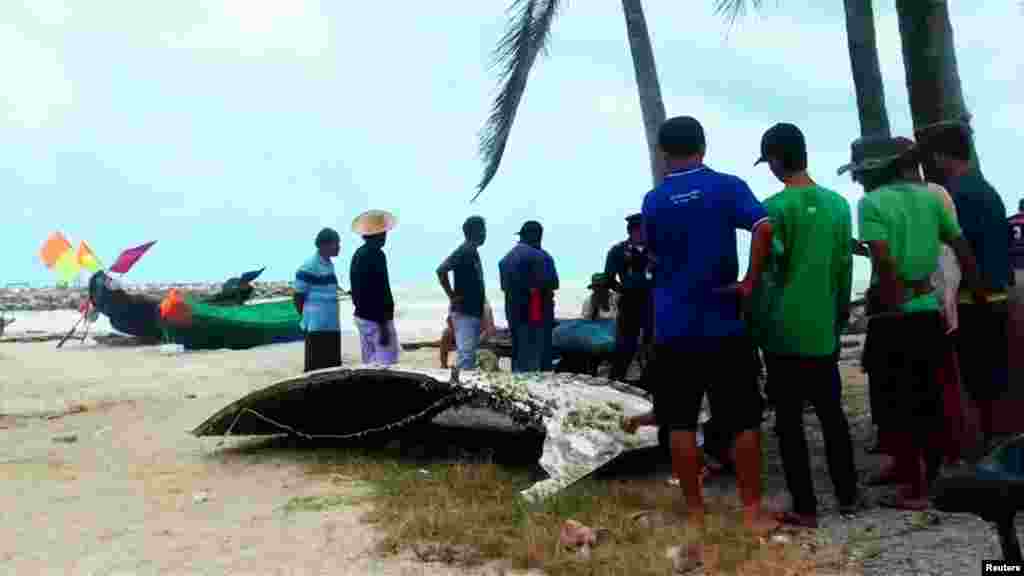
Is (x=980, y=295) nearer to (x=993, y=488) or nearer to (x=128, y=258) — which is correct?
(x=993, y=488)

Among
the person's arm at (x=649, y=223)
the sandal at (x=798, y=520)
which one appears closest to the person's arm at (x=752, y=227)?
the person's arm at (x=649, y=223)

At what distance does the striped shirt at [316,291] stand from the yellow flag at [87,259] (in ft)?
52.6

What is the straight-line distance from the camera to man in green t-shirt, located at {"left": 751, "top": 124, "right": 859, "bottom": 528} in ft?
13.6

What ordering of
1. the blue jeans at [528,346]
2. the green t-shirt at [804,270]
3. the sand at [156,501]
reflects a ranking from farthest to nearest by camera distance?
the blue jeans at [528,346] < the green t-shirt at [804,270] < the sand at [156,501]

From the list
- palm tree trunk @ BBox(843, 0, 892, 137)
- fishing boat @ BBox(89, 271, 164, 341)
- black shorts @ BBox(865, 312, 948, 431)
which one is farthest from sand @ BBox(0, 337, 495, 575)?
fishing boat @ BBox(89, 271, 164, 341)

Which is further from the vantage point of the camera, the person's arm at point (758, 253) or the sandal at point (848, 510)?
the sandal at point (848, 510)

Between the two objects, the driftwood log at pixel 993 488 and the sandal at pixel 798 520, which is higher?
the driftwood log at pixel 993 488

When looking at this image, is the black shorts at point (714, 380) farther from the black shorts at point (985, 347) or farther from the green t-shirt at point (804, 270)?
the black shorts at point (985, 347)

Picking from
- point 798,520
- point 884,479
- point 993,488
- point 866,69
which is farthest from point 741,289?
point 866,69

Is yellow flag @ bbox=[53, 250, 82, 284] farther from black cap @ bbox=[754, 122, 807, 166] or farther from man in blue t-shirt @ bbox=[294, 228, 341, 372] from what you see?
black cap @ bbox=[754, 122, 807, 166]

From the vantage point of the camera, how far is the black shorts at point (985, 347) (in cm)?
448

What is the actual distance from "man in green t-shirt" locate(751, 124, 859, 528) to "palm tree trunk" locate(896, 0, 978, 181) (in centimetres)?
268

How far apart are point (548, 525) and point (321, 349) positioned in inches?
175

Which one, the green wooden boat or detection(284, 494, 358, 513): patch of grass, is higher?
the green wooden boat
